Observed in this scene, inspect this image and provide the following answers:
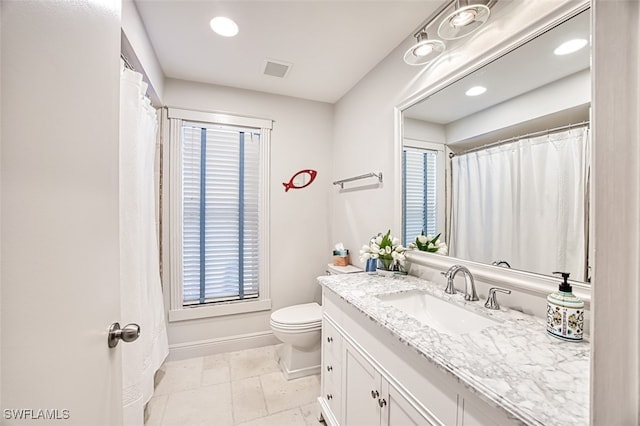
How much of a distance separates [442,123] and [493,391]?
135cm

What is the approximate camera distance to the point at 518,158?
114 centimetres

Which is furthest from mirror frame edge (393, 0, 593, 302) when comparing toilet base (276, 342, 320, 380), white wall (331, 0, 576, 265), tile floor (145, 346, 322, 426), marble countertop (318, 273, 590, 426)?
tile floor (145, 346, 322, 426)

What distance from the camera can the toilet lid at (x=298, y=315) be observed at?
6.49 ft

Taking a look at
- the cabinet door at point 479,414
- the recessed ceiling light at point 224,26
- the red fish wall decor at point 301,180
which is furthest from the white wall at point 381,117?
the cabinet door at point 479,414

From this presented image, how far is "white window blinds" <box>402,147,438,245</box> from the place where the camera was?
62.4 inches

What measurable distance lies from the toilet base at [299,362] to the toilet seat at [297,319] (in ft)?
0.76

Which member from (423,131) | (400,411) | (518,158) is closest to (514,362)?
(400,411)

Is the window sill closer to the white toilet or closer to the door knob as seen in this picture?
the white toilet

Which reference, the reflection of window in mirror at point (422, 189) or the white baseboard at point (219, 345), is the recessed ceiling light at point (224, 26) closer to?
the reflection of window in mirror at point (422, 189)

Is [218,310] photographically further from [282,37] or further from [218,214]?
[282,37]

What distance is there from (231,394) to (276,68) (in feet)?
8.21

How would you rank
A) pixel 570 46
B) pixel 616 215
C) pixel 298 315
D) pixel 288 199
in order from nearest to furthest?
1. pixel 616 215
2. pixel 570 46
3. pixel 298 315
4. pixel 288 199

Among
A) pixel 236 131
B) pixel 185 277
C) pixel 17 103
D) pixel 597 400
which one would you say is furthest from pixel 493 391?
pixel 236 131

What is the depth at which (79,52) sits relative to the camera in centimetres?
56
